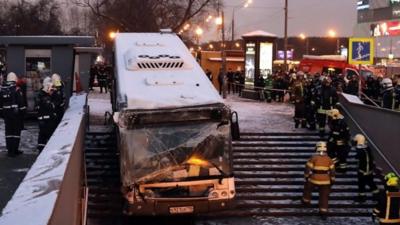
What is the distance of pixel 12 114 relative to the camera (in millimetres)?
16484

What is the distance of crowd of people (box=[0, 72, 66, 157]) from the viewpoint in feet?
53.0

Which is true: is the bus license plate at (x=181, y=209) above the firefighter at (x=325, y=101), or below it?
below

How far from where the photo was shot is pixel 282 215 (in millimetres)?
14750

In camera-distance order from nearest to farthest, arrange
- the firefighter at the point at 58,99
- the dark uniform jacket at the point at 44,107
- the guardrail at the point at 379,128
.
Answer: the dark uniform jacket at the point at 44,107, the guardrail at the point at 379,128, the firefighter at the point at 58,99

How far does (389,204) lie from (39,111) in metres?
9.04

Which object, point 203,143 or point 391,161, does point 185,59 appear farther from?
point 391,161

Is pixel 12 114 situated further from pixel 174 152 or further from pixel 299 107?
pixel 299 107

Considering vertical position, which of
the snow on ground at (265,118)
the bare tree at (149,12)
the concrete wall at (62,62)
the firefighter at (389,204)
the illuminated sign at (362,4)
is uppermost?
the illuminated sign at (362,4)

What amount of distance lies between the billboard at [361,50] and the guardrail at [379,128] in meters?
1.30

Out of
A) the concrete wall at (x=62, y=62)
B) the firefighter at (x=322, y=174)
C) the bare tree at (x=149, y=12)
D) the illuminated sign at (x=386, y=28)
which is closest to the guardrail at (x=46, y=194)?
the firefighter at (x=322, y=174)

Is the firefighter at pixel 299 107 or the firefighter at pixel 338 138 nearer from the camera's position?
the firefighter at pixel 338 138

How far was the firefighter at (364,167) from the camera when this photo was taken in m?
14.6

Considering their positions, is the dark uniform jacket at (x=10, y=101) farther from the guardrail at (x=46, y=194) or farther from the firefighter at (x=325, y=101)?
the firefighter at (x=325, y=101)

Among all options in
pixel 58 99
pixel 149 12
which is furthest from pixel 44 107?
pixel 149 12
